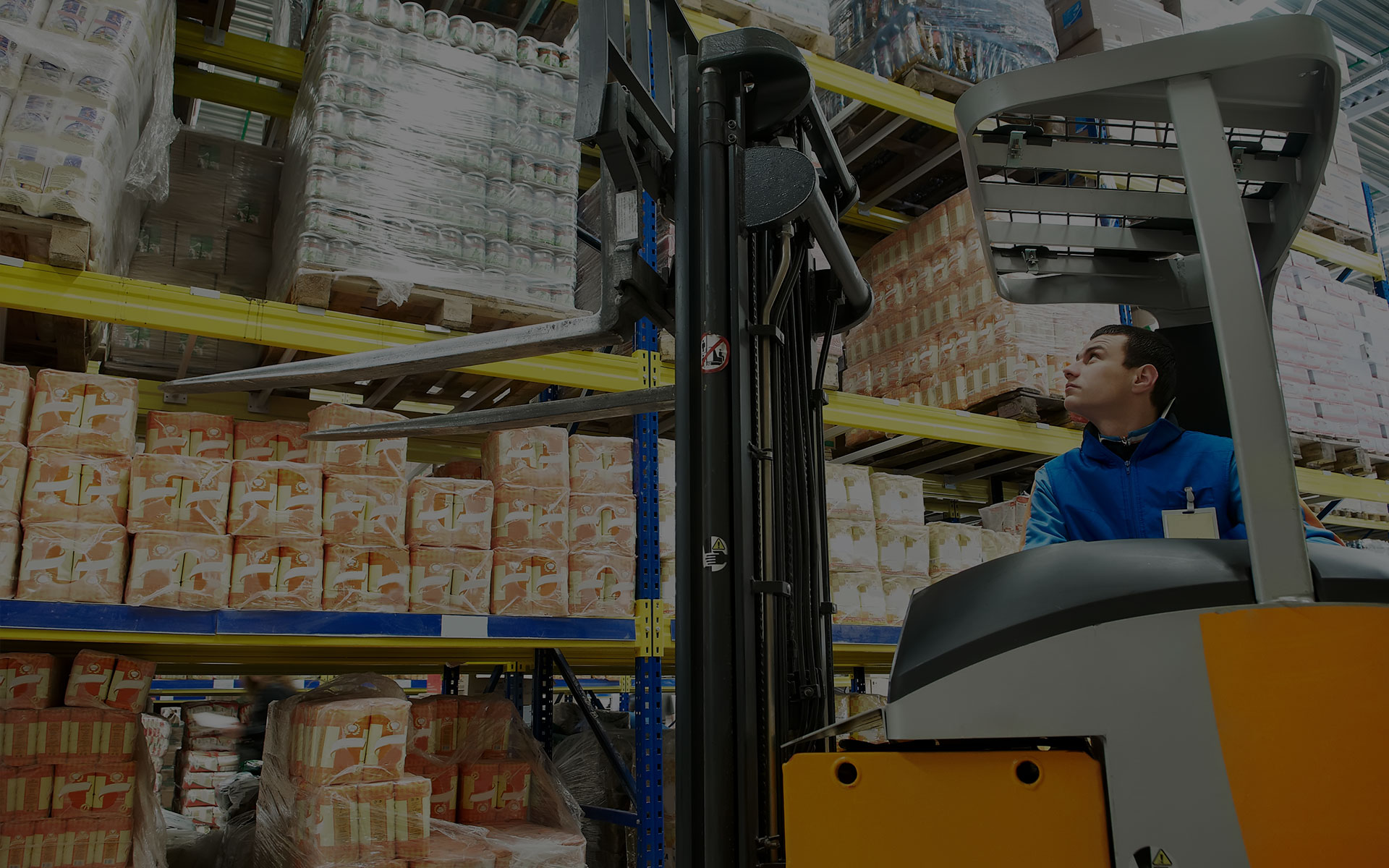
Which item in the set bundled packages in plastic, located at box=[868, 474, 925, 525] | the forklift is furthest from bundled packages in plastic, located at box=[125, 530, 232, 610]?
bundled packages in plastic, located at box=[868, 474, 925, 525]

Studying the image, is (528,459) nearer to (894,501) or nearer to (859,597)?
(859,597)

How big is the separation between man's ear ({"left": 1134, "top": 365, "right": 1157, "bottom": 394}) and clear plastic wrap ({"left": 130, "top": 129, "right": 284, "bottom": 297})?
3.84 metres

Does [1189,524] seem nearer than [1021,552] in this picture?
No

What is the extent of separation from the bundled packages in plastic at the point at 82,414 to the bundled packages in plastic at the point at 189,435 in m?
0.11

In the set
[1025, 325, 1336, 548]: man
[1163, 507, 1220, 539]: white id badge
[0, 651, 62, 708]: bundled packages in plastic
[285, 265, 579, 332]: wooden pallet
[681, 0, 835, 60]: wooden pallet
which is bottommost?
[0, 651, 62, 708]: bundled packages in plastic

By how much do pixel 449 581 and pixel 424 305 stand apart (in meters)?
1.18

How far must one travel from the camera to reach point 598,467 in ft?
14.1

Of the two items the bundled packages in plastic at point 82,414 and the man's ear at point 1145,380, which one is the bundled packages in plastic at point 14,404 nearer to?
the bundled packages in plastic at point 82,414

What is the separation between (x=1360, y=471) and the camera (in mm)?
7137

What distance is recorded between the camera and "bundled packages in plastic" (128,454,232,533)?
134 inches

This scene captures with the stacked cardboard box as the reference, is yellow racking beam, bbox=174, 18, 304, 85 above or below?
above

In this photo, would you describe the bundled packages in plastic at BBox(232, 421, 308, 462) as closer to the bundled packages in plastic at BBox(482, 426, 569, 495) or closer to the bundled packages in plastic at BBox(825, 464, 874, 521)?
the bundled packages in plastic at BBox(482, 426, 569, 495)

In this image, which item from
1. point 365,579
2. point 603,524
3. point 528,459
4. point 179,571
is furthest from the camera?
point 603,524

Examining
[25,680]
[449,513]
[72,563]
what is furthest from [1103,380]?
Answer: [25,680]
